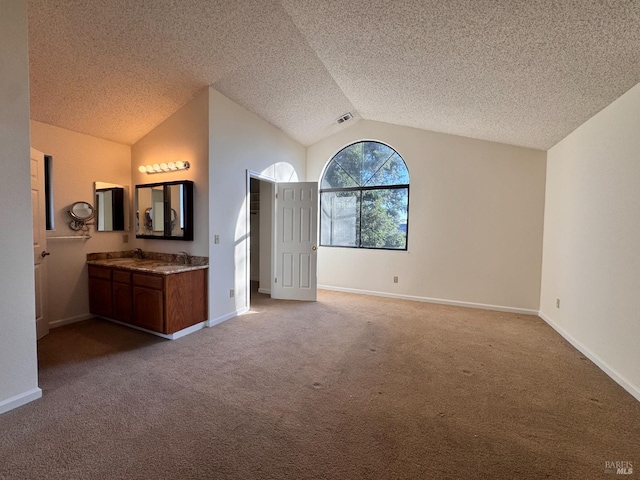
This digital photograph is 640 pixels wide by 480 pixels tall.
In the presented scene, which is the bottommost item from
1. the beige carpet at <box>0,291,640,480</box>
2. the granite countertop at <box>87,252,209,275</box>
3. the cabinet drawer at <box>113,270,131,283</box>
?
the beige carpet at <box>0,291,640,480</box>

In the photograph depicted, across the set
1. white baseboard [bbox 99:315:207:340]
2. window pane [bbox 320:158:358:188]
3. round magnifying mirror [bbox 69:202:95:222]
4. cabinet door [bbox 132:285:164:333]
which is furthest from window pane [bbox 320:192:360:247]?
round magnifying mirror [bbox 69:202:95:222]

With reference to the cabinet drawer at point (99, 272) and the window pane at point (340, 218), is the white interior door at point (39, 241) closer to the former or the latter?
the cabinet drawer at point (99, 272)

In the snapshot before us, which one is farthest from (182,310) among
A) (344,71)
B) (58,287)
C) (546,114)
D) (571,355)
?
(546,114)

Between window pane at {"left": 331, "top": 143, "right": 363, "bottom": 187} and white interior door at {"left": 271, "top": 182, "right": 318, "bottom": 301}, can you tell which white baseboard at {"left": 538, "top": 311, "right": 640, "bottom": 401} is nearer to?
white interior door at {"left": 271, "top": 182, "right": 318, "bottom": 301}

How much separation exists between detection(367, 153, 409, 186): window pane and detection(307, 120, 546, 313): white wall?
0.46 feet

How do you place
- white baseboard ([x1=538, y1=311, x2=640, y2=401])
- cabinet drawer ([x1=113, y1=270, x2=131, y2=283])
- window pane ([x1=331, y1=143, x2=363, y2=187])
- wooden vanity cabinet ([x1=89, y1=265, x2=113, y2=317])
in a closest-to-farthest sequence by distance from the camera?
white baseboard ([x1=538, y1=311, x2=640, y2=401]) → cabinet drawer ([x1=113, y1=270, x2=131, y2=283]) → wooden vanity cabinet ([x1=89, y1=265, x2=113, y2=317]) → window pane ([x1=331, y1=143, x2=363, y2=187])

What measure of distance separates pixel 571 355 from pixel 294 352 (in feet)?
9.13

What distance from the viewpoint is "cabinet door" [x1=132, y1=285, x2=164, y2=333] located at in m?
3.14

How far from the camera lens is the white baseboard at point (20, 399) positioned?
6.29 feet

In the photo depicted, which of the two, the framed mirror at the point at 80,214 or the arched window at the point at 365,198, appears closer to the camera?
the framed mirror at the point at 80,214

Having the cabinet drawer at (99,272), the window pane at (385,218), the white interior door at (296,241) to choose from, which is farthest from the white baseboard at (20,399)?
the window pane at (385,218)

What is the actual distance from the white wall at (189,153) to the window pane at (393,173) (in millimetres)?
2971

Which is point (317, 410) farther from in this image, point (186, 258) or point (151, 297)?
point (186, 258)

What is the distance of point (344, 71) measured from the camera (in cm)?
338
